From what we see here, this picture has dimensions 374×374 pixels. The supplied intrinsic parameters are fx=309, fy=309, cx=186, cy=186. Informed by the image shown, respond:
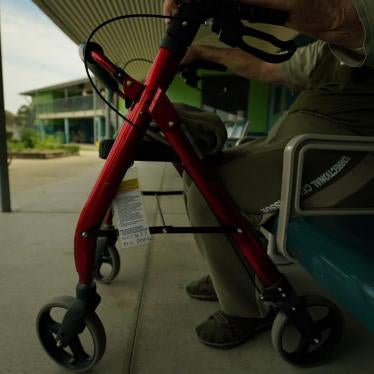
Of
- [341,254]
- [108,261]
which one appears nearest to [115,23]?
[108,261]

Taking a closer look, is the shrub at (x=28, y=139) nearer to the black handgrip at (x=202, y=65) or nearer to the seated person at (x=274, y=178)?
the black handgrip at (x=202, y=65)

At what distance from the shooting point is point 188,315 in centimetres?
104

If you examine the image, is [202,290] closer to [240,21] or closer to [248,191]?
[248,191]

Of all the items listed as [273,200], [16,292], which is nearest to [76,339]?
[16,292]

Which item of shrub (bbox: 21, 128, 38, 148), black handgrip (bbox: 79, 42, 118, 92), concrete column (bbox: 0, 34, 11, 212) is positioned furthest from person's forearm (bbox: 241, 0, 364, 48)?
shrub (bbox: 21, 128, 38, 148)

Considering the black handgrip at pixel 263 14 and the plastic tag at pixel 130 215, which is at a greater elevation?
the black handgrip at pixel 263 14

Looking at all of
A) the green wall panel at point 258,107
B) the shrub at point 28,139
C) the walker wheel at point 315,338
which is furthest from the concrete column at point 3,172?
the shrub at point 28,139

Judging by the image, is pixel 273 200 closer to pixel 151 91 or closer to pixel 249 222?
pixel 249 222

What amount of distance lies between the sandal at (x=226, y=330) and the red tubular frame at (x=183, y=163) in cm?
23

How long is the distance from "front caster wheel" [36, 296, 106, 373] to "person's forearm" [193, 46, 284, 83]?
933 mm

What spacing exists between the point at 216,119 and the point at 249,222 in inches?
11.6

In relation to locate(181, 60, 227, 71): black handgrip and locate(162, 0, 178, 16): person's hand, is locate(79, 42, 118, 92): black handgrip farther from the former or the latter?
locate(181, 60, 227, 71): black handgrip

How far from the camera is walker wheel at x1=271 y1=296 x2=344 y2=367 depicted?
2.56 ft

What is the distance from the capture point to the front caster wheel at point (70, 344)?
0.76 m
